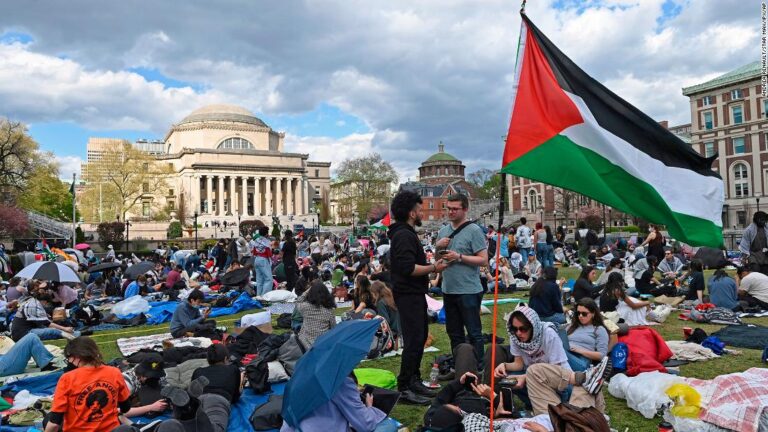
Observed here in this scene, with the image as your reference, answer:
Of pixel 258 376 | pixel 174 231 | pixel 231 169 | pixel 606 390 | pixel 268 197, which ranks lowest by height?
pixel 606 390

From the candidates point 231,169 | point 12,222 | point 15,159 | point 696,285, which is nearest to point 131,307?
point 696,285

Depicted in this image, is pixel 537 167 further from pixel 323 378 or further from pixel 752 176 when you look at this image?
pixel 752 176

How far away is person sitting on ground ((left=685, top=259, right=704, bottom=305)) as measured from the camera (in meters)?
10.3

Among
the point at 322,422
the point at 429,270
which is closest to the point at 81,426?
the point at 322,422

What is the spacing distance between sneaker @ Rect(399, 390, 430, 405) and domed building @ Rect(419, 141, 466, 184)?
9953cm

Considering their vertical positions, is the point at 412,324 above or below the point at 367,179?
below

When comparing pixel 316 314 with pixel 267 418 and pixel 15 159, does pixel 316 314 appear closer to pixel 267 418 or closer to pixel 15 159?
pixel 267 418

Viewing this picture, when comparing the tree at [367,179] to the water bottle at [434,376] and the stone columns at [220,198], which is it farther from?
the water bottle at [434,376]

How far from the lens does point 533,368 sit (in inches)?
174

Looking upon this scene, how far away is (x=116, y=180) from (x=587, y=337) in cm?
5912

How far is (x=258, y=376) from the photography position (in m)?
→ 5.93

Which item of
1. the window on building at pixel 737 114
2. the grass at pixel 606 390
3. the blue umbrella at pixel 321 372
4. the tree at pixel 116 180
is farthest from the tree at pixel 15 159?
the window on building at pixel 737 114

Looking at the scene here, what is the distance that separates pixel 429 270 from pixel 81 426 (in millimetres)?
2936

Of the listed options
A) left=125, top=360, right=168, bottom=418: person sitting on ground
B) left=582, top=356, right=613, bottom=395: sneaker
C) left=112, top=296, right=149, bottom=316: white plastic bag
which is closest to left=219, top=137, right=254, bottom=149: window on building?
left=112, top=296, right=149, bottom=316: white plastic bag
